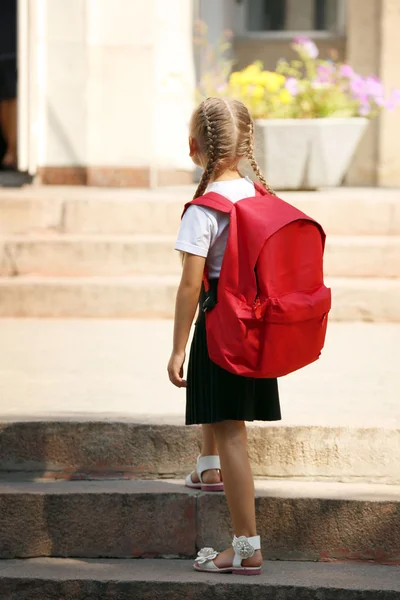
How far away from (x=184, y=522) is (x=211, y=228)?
1067 mm

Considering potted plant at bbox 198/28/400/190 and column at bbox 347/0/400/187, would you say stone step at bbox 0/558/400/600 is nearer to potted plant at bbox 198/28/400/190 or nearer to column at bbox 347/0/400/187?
potted plant at bbox 198/28/400/190

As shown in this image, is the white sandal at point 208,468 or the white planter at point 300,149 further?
the white planter at point 300,149

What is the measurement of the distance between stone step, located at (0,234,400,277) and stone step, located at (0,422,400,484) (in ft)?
9.65

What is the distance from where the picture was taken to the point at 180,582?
3.75 metres

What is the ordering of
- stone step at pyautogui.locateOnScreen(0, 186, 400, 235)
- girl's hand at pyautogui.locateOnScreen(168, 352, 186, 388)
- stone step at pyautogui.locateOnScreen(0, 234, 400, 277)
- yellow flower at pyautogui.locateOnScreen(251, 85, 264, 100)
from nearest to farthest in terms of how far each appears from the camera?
girl's hand at pyautogui.locateOnScreen(168, 352, 186, 388), stone step at pyautogui.locateOnScreen(0, 234, 400, 277), stone step at pyautogui.locateOnScreen(0, 186, 400, 235), yellow flower at pyautogui.locateOnScreen(251, 85, 264, 100)

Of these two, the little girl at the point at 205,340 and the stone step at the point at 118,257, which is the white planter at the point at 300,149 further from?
the little girl at the point at 205,340

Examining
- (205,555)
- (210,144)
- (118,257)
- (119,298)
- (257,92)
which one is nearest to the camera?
(210,144)

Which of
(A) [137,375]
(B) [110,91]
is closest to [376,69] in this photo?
(B) [110,91]

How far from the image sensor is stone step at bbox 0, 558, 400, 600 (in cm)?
369

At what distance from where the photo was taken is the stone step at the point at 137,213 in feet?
24.3

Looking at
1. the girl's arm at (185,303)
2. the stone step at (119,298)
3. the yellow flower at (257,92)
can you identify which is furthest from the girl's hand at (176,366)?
the yellow flower at (257,92)

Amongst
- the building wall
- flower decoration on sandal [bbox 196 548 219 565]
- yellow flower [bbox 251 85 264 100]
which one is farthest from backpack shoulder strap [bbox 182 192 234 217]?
the building wall

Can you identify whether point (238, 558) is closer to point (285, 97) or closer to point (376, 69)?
point (285, 97)

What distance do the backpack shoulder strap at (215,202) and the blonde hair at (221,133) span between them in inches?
3.2
